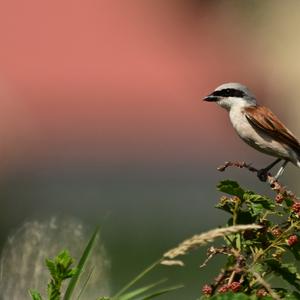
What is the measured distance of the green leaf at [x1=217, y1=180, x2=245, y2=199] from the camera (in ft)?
11.4

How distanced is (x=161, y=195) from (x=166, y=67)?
95.8 inches

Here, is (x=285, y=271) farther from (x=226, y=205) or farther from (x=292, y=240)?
(x=226, y=205)

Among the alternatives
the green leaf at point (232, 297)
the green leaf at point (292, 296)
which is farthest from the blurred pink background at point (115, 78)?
the green leaf at point (232, 297)

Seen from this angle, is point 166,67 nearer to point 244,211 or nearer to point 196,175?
point 196,175

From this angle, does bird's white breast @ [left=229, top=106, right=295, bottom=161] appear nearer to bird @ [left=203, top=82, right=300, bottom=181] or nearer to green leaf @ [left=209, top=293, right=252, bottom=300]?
bird @ [left=203, top=82, right=300, bottom=181]

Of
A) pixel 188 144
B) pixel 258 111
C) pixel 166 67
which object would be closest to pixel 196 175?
pixel 188 144

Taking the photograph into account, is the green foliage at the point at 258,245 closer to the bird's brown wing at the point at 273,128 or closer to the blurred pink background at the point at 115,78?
the bird's brown wing at the point at 273,128

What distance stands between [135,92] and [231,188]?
1366 cm

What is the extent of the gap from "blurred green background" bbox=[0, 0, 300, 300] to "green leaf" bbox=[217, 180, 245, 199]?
11690 millimetres

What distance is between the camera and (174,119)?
56.3ft

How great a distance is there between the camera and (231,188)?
3.48m

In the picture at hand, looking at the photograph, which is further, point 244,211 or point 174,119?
point 174,119

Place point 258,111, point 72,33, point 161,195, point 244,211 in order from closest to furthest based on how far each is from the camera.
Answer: point 244,211 → point 258,111 → point 161,195 → point 72,33

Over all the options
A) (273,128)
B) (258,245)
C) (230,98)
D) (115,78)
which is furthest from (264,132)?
(115,78)
